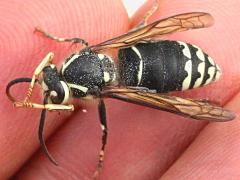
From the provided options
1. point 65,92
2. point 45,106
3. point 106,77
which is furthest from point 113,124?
point 45,106

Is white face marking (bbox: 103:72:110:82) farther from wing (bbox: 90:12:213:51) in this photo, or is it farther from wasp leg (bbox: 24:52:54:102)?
wasp leg (bbox: 24:52:54:102)

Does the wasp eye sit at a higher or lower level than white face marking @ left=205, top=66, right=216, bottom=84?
lower

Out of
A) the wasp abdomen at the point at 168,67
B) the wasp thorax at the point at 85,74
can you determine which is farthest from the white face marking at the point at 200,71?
the wasp thorax at the point at 85,74

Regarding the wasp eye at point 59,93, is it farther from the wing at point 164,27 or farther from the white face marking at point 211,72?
the white face marking at point 211,72

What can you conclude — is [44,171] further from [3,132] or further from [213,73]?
[213,73]

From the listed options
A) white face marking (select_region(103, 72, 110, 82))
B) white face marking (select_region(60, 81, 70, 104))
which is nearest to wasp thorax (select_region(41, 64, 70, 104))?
white face marking (select_region(60, 81, 70, 104))
